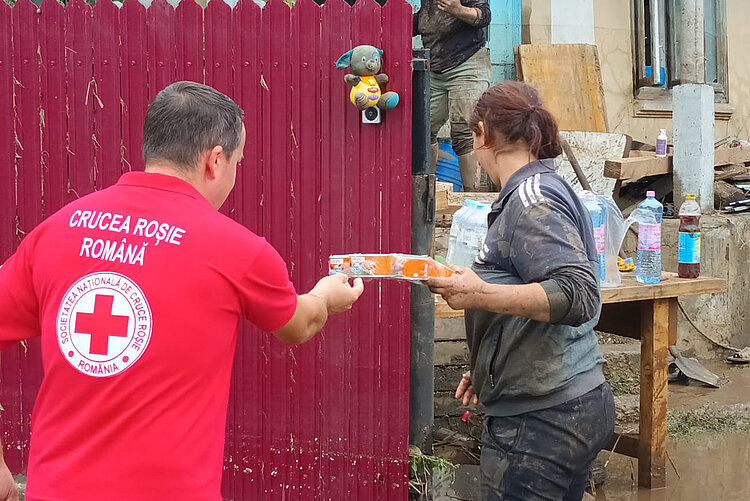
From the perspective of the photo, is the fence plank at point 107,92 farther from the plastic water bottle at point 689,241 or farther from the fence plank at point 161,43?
the plastic water bottle at point 689,241

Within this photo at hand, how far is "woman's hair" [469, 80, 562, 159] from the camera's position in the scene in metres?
2.70

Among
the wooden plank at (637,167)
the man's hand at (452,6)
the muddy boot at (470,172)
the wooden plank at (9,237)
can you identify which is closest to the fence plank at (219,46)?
the wooden plank at (9,237)

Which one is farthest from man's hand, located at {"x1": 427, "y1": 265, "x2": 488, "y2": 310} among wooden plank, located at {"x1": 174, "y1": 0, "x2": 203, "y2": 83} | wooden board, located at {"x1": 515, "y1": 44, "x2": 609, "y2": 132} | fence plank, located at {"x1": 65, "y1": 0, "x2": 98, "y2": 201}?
wooden board, located at {"x1": 515, "y1": 44, "x2": 609, "y2": 132}

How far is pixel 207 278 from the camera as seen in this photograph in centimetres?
200

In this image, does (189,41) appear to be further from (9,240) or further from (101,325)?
(101,325)

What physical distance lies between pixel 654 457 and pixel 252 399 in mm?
2193

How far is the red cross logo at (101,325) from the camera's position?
1.95m

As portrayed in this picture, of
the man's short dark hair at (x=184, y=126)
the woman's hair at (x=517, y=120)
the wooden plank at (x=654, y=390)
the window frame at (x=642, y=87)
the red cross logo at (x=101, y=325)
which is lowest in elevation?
the wooden plank at (x=654, y=390)

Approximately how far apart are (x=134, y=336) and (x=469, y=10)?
535 cm

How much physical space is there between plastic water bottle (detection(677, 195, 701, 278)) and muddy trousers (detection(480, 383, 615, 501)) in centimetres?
236

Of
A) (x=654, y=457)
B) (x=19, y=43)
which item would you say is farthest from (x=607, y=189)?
(x=19, y=43)

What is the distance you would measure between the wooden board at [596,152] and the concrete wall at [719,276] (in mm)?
629

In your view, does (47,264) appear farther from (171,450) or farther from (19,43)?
(19,43)

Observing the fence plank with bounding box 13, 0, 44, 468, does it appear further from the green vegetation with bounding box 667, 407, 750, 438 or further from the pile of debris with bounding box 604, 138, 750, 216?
the pile of debris with bounding box 604, 138, 750, 216
